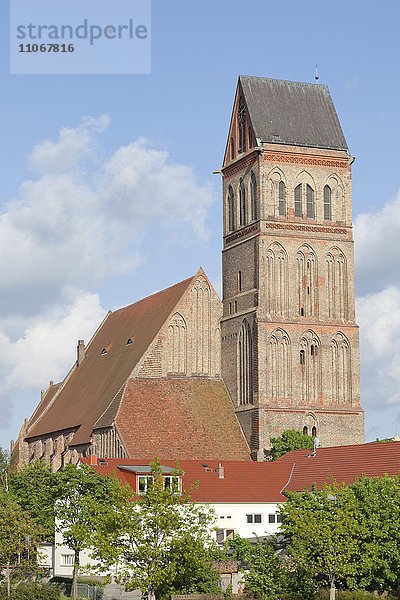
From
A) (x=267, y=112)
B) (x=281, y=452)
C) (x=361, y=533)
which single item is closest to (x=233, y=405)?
(x=281, y=452)

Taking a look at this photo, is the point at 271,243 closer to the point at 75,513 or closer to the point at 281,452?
the point at 281,452

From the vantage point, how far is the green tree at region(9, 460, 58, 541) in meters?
66.0

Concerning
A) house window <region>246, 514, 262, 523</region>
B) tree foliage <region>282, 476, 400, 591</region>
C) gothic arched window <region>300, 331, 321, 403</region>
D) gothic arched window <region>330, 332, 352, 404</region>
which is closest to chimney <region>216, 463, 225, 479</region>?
house window <region>246, 514, 262, 523</region>

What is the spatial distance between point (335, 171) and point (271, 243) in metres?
7.75

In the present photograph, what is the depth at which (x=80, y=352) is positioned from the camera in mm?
105750

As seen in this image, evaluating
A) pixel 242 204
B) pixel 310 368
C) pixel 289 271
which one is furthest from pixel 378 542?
pixel 242 204

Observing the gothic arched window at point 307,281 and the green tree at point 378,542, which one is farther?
the gothic arched window at point 307,281

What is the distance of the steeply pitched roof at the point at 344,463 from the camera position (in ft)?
225

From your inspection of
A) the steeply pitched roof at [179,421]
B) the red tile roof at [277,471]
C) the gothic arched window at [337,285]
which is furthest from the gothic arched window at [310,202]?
the red tile roof at [277,471]

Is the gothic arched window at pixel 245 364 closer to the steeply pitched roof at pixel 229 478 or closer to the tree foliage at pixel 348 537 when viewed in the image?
the steeply pitched roof at pixel 229 478

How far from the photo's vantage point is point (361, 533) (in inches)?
1941

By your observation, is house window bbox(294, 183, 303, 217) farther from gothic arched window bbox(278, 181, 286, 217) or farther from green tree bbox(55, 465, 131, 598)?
green tree bbox(55, 465, 131, 598)

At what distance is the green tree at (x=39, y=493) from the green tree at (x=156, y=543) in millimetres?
12487

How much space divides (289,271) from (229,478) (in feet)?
60.7
